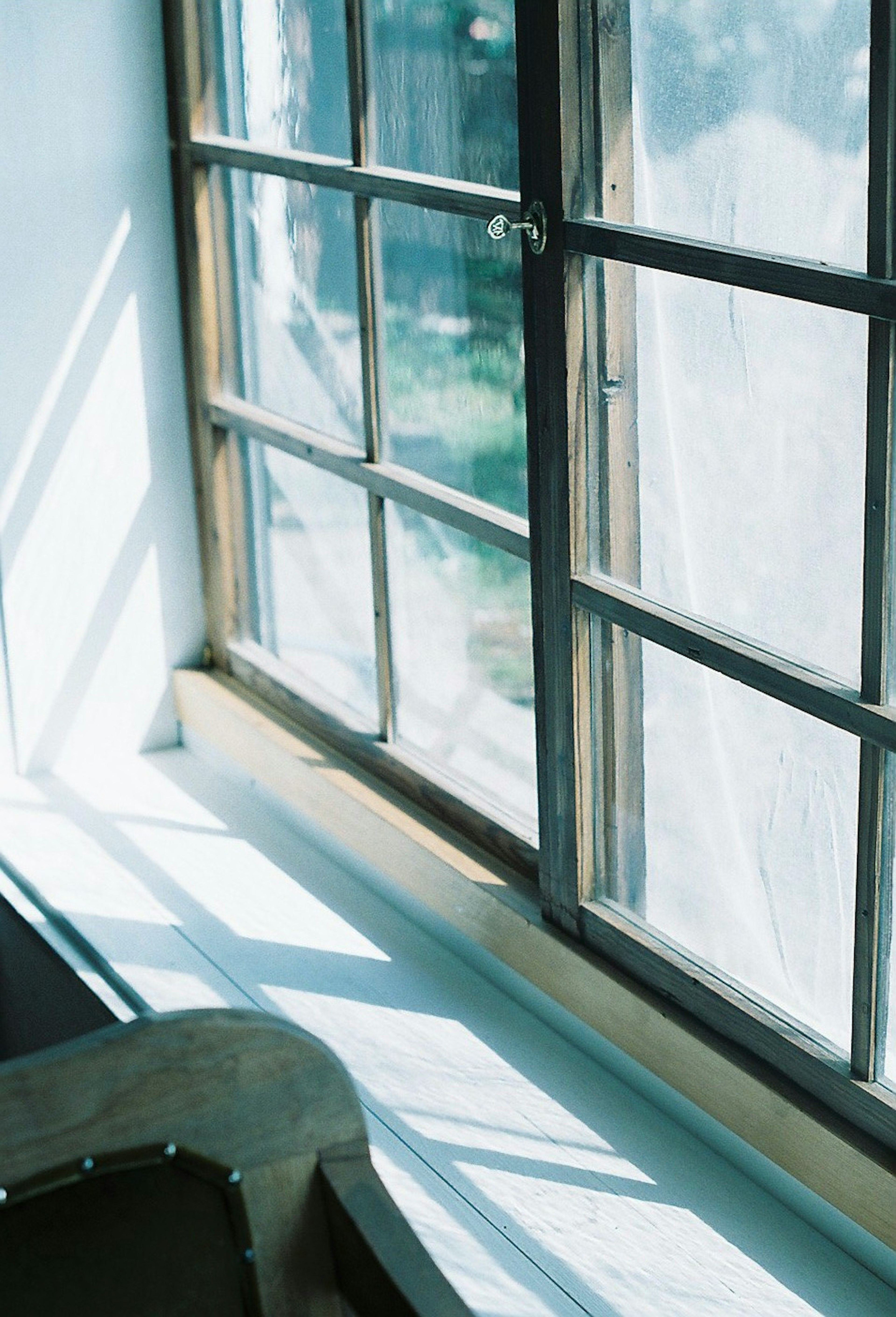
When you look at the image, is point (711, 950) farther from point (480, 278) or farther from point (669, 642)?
point (480, 278)

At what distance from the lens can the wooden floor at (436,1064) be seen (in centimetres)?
164

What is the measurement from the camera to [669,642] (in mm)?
1763

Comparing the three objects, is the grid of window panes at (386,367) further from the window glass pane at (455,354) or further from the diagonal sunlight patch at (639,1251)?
the diagonal sunlight patch at (639,1251)

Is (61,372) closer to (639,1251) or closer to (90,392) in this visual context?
(90,392)

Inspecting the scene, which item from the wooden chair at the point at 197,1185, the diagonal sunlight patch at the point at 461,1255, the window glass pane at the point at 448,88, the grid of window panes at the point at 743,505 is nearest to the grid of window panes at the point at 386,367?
the window glass pane at the point at 448,88

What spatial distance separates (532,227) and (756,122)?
0.33 metres

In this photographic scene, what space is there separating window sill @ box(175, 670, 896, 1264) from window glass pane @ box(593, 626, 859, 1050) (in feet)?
0.30

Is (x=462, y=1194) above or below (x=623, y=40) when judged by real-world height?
below

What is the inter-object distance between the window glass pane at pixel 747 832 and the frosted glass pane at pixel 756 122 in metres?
0.45

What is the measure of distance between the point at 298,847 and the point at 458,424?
75 cm

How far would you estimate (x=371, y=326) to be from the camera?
229 cm

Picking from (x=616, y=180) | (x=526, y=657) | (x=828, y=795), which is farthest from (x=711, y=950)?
(x=616, y=180)

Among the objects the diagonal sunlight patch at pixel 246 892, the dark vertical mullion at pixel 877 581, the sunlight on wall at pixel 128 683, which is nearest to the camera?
the dark vertical mullion at pixel 877 581

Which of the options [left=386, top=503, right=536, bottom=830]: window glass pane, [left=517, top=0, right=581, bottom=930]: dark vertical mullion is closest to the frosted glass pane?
[left=517, top=0, right=581, bottom=930]: dark vertical mullion
